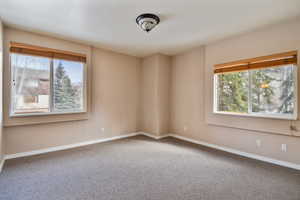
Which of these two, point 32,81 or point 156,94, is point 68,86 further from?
point 156,94

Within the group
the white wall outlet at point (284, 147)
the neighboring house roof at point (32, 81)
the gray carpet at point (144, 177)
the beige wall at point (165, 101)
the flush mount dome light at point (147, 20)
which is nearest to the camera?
the gray carpet at point (144, 177)

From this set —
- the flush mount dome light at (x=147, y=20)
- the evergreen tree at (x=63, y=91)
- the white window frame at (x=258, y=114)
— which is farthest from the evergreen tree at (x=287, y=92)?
the evergreen tree at (x=63, y=91)

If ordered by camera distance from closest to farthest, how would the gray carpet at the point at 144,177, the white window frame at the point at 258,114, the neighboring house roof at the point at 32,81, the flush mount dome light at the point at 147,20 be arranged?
the gray carpet at the point at 144,177 → the flush mount dome light at the point at 147,20 → the white window frame at the point at 258,114 → the neighboring house roof at the point at 32,81

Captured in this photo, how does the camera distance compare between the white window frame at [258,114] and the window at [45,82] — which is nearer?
the white window frame at [258,114]

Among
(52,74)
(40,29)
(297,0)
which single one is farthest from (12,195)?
(297,0)

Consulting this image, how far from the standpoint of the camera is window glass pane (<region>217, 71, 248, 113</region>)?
10.6 feet

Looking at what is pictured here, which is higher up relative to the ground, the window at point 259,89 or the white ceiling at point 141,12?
the white ceiling at point 141,12

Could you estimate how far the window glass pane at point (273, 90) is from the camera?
105 inches

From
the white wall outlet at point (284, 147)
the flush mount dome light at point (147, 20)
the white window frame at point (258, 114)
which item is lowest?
the white wall outlet at point (284, 147)

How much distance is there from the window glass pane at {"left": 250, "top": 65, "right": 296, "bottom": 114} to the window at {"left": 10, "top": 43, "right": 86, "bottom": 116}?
3885 millimetres

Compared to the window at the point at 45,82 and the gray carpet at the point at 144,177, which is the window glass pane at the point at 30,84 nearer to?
the window at the point at 45,82

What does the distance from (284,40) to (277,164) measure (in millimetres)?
2197

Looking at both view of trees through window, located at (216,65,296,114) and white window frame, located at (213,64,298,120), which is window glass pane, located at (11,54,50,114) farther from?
view of trees through window, located at (216,65,296,114)

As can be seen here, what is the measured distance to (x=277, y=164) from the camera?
2.70 meters
